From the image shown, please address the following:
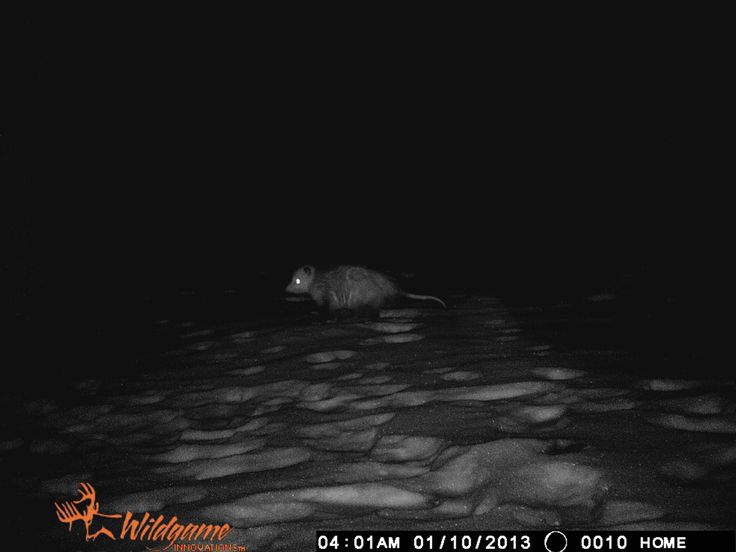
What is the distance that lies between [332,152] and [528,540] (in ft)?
72.6

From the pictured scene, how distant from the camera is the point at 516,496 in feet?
7.74

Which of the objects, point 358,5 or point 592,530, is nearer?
point 592,530

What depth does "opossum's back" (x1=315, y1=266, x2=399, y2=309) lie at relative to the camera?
5.57m

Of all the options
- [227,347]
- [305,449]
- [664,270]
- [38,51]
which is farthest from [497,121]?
[305,449]

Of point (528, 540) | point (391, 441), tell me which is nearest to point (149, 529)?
point (391, 441)

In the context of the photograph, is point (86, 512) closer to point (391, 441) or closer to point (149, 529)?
point (149, 529)

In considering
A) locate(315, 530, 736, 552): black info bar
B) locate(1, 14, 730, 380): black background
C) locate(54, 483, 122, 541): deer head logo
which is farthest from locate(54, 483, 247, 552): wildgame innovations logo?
locate(1, 14, 730, 380): black background

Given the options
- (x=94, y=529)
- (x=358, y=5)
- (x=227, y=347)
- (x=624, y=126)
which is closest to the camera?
(x=94, y=529)

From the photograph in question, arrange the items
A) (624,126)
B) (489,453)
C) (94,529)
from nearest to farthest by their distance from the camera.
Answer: (94,529), (489,453), (624,126)

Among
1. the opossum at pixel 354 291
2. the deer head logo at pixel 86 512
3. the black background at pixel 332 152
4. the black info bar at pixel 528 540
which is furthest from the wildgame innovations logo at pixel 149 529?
the black background at pixel 332 152

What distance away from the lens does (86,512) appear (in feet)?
8.75

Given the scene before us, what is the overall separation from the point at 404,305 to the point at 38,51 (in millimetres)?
16731

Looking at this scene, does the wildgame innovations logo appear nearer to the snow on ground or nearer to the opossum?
the snow on ground

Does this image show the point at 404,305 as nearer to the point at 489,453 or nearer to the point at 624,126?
the point at 489,453
